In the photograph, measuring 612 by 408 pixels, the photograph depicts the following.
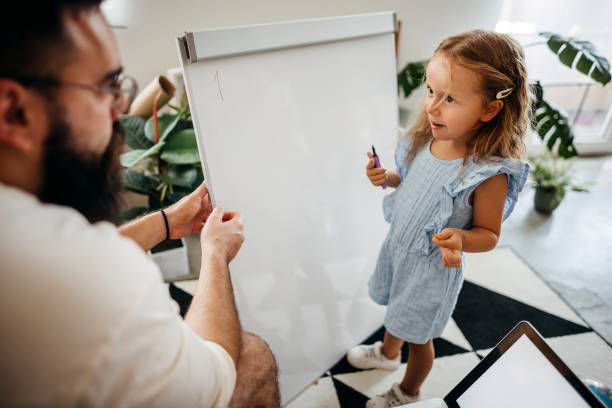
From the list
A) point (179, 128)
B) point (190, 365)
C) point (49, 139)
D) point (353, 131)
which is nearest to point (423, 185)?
point (353, 131)

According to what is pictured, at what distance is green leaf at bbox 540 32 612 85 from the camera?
1.58 m

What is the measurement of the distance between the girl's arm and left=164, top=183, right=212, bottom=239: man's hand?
58 cm

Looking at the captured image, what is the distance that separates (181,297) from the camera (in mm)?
1665

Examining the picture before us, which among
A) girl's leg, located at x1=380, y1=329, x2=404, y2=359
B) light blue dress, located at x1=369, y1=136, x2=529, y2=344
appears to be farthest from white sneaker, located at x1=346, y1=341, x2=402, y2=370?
light blue dress, located at x1=369, y1=136, x2=529, y2=344

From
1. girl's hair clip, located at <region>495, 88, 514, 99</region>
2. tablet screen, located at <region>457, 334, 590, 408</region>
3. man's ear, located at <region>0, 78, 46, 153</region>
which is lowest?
tablet screen, located at <region>457, 334, 590, 408</region>

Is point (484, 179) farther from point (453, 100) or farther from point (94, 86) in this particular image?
point (94, 86)

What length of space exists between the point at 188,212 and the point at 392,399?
89 cm

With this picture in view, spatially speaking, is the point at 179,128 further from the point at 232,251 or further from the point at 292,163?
the point at 232,251

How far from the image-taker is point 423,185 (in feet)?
3.00

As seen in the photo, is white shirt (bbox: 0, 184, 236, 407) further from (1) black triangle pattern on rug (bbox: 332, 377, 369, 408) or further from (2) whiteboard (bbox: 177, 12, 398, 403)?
(1) black triangle pattern on rug (bbox: 332, 377, 369, 408)

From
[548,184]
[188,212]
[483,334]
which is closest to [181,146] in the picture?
[188,212]

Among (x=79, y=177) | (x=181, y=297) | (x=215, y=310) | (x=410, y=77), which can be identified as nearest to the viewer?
(x=79, y=177)

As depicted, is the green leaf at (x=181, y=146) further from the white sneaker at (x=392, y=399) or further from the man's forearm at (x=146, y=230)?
the white sneaker at (x=392, y=399)

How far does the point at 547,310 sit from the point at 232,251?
1493mm
